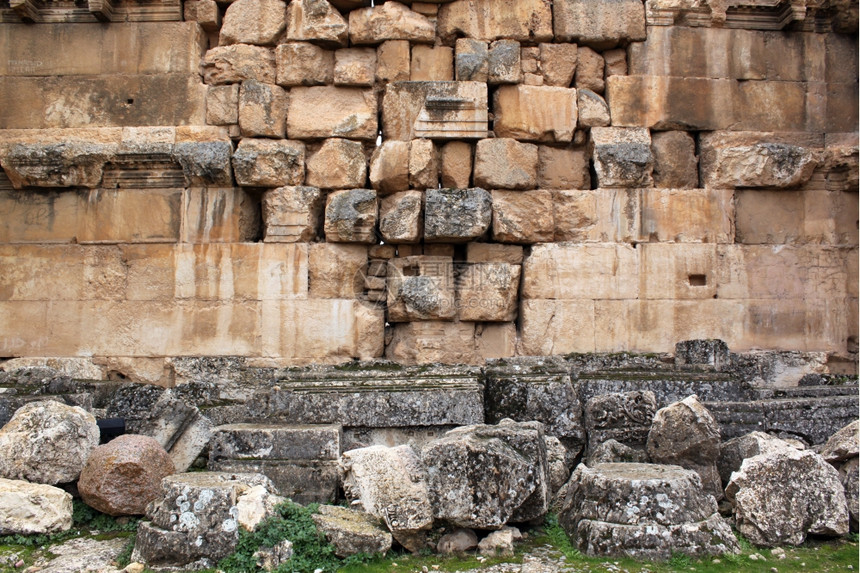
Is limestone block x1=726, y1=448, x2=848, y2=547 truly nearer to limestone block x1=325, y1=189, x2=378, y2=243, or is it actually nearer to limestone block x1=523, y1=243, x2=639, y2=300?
limestone block x1=523, y1=243, x2=639, y2=300

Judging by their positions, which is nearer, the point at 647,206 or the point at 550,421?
the point at 550,421

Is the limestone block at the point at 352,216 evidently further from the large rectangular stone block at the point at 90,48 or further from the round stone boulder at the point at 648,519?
the round stone boulder at the point at 648,519

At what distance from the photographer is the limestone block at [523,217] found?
312 inches

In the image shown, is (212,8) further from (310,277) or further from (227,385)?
(227,385)

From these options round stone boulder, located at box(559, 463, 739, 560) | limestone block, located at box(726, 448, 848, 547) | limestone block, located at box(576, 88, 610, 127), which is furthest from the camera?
limestone block, located at box(576, 88, 610, 127)

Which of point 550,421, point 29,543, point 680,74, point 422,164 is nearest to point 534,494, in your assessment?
point 550,421

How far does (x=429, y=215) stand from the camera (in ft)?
25.6

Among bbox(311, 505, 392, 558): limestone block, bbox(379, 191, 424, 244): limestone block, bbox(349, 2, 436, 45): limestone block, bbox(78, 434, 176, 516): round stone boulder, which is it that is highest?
bbox(349, 2, 436, 45): limestone block

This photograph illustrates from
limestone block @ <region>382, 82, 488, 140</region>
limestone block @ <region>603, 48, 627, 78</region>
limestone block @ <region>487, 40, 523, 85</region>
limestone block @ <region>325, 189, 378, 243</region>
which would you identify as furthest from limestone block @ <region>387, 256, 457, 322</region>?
limestone block @ <region>603, 48, 627, 78</region>

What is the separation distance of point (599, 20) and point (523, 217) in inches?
94.4

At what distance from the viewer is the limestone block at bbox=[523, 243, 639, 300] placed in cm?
796

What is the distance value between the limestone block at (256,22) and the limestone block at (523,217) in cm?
305

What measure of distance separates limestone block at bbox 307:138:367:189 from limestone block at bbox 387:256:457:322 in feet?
3.28

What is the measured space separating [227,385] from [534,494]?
3.45 m
